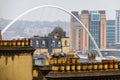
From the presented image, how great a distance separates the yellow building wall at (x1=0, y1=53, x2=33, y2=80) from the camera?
34.3 metres

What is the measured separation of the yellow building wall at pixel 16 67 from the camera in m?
34.3

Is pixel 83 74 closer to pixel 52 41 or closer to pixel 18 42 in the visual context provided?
pixel 18 42

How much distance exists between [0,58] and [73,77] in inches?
365

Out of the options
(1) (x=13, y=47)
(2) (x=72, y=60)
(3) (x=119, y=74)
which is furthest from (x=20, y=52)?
(3) (x=119, y=74)

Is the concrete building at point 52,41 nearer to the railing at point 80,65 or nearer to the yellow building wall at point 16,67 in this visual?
the yellow building wall at point 16,67

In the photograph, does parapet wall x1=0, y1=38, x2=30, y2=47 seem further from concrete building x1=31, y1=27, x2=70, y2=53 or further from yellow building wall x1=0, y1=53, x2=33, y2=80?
concrete building x1=31, y1=27, x2=70, y2=53

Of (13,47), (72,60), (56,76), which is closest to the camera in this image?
(56,76)

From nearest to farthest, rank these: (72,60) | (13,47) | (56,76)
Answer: (56,76) → (72,60) → (13,47)

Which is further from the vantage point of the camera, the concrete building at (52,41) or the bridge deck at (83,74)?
the concrete building at (52,41)

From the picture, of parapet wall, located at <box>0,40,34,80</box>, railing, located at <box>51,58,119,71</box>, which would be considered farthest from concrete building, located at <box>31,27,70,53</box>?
railing, located at <box>51,58,119,71</box>

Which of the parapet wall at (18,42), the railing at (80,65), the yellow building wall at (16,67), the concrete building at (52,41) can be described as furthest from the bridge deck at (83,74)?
the concrete building at (52,41)

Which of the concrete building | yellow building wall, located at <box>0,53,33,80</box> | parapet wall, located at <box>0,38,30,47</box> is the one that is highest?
parapet wall, located at <box>0,38,30,47</box>

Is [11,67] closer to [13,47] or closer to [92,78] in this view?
[13,47]

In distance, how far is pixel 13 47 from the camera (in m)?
34.1
